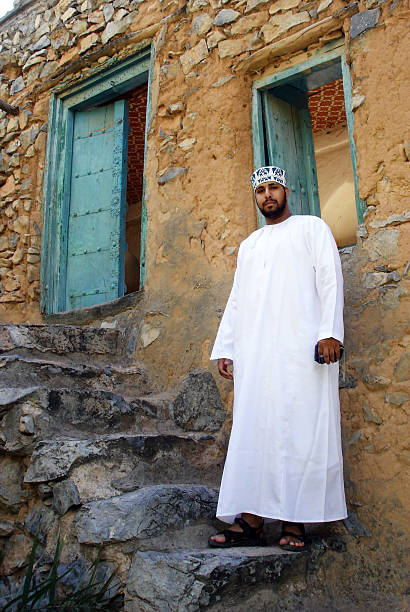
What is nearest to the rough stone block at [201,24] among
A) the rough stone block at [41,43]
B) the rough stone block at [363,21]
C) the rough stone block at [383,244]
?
the rough stone block at [363,21]

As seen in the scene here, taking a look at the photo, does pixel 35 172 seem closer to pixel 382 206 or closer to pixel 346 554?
pixel 382 206

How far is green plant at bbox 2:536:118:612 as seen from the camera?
1914 mm

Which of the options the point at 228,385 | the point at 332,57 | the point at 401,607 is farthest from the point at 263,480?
the point at 332,57

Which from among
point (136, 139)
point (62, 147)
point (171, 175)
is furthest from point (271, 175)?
point (136, 139)

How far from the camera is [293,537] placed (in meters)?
2.31

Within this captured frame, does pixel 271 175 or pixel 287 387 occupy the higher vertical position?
pixel 271 175

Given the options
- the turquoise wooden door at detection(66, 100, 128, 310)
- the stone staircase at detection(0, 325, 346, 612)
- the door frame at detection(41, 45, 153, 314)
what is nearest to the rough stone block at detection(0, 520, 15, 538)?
the stone staircase at detection(0, 325, 346, 612)

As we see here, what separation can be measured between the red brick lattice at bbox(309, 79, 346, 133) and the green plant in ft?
14.4

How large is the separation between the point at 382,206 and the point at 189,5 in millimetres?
2201

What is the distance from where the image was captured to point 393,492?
8.30 feet

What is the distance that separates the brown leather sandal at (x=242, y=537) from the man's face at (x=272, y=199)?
1457mm

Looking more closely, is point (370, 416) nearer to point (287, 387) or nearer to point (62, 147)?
point (287, 387)

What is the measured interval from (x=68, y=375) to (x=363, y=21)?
8.30 feet

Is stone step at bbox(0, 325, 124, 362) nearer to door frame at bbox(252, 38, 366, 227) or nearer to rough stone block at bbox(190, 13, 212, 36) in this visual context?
door frame at bbox(252, 38, 366, 227)
